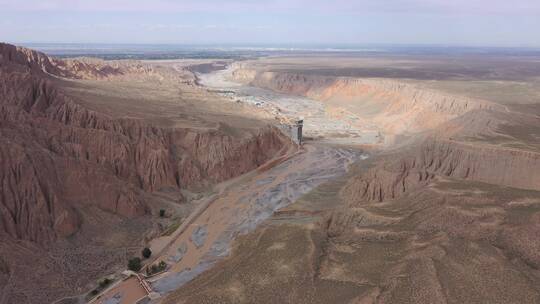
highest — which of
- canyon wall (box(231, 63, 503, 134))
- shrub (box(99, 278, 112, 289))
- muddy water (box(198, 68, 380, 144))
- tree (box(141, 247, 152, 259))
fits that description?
canyon wall (box(231, 63, 503, 134))

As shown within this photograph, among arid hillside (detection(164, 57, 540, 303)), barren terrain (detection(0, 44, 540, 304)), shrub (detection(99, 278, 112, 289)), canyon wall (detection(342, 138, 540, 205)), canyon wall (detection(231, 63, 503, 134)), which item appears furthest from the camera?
canyon wall (detection(231, 63, 503, 134))

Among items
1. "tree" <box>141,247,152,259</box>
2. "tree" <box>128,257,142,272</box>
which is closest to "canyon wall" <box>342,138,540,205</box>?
"tree" <box>141,247,152,259</box>

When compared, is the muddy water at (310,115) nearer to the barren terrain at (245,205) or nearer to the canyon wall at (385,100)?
the barren terrain at (245,205)

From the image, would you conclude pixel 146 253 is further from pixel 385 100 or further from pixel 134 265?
pixel 385 100

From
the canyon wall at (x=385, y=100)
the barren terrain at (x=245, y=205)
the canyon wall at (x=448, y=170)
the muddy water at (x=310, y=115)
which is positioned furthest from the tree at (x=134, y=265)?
the canyon wall at (x=385, y=100)

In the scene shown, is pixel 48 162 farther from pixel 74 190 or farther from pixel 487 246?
pixel 487 246

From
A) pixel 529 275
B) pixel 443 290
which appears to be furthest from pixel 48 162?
pixel 529 275

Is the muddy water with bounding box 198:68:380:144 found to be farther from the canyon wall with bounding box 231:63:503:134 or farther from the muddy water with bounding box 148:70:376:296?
the canyon wall with bounding box 231:63:503:134
